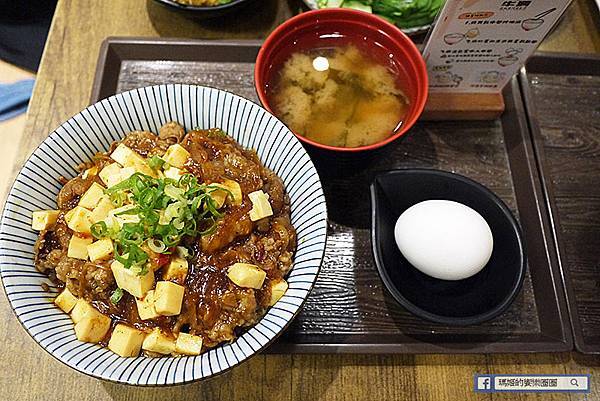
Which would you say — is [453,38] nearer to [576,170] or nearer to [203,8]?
[576,170]

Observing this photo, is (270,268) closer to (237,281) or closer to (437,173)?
(237,281)

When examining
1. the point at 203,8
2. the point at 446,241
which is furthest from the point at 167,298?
the point at 203,8

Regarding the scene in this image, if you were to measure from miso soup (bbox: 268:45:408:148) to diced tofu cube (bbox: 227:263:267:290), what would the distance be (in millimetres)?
611

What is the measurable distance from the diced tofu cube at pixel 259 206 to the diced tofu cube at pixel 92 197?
0.43 m

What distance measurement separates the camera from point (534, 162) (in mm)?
2025

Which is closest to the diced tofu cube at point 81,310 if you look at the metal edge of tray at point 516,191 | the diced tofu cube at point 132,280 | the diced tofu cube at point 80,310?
the diced tofu cube at point 80,310

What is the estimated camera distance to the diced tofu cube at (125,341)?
1.35 meters

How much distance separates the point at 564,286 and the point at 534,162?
50cm

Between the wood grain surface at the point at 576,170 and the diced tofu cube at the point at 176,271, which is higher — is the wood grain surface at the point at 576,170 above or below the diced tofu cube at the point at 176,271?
below

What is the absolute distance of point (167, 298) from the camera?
1323mm

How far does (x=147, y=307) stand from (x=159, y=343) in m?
0.10

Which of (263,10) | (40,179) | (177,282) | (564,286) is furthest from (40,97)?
(564,286)

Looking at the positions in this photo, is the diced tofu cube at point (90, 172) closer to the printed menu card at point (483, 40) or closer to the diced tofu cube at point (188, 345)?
the diced tofu cube at point (188, 345)

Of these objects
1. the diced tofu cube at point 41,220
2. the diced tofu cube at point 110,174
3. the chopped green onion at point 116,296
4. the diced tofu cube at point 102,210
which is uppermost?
the diced tofu cube at point 110,174
